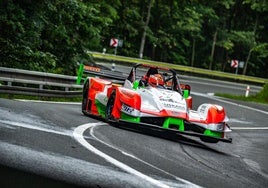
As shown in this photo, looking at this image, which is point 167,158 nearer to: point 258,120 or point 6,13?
point 6,13

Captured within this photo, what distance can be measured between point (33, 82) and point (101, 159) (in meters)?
10.9

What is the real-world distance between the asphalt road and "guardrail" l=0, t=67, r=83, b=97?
16.8ft

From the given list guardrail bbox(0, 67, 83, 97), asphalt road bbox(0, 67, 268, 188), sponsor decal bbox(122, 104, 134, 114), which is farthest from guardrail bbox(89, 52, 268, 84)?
asphalt road bbox(0, 67, 268, 188)

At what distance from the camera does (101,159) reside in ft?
21.6

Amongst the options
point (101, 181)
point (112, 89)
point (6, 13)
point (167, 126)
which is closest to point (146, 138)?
point (167, 126)

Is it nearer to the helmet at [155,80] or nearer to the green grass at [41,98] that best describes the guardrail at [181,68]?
the green grass at [41,98]

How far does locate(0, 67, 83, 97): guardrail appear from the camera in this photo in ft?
51.9

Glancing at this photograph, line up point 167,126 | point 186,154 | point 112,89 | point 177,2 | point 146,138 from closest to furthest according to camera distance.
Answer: point 186,154 < point 146,138 < point 167,126 < point 112,89 < point 177,2

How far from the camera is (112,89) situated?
12070mm

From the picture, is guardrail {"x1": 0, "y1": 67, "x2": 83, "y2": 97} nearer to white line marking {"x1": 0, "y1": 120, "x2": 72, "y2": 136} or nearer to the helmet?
the helmet

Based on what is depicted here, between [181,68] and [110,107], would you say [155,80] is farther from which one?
[181,68]

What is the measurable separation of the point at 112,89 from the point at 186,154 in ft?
11.6

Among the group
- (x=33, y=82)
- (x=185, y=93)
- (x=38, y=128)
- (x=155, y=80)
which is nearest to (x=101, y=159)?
(x=38, y=128)

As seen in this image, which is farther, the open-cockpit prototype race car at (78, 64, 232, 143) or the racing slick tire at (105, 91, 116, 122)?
the racing slick tire at (105, 91, 116, 122)
